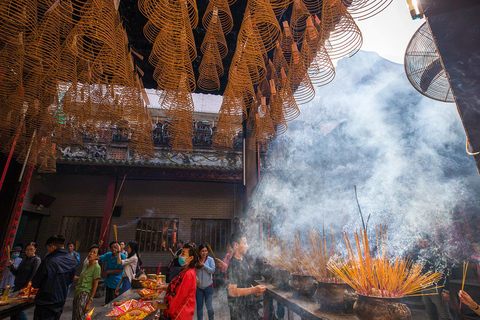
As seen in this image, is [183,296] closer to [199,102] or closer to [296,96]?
[296,96]

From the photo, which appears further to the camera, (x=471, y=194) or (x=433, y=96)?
(x=471, y=194)

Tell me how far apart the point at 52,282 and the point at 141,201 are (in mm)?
6093

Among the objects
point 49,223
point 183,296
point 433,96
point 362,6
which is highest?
point 362,6

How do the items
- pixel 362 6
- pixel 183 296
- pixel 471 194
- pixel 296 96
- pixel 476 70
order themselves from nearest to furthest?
pixel 476 70
pixel 362 6
pixel 183 296
pixel 296 96
pixel 471 194

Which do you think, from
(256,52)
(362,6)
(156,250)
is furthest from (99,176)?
(362,6)

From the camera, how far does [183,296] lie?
8.04 ft

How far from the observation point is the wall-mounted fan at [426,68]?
7.07 ft

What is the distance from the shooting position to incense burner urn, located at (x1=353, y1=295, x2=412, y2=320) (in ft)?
5.51

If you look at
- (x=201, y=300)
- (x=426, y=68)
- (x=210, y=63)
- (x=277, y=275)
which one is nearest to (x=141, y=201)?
(x=201, y=300)

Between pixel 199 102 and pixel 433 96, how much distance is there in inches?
329

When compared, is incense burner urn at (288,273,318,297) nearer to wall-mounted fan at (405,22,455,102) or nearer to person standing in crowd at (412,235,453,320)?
wall-mounted fan at (405,22,455,102)

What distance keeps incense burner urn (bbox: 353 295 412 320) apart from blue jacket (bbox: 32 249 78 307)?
12.3 ft

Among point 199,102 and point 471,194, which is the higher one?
point 199,102

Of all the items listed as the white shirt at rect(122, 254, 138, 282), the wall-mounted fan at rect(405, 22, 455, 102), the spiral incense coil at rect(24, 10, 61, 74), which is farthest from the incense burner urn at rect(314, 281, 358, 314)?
the white shirt at rect(122, 254, 138, 282)
